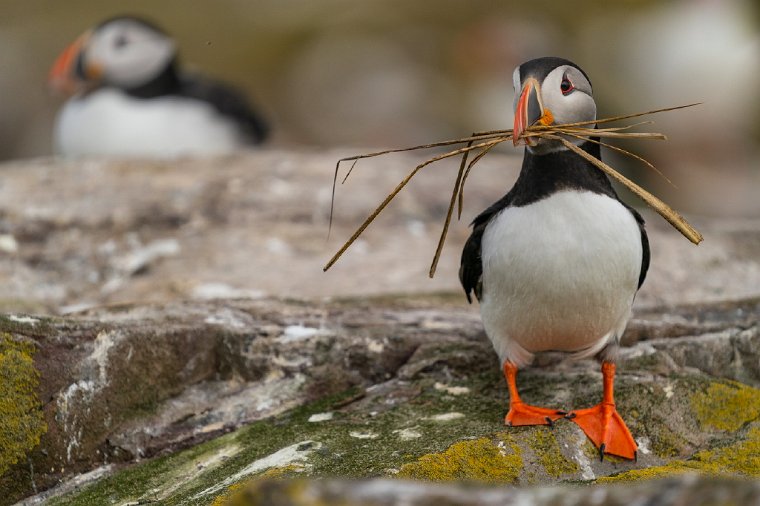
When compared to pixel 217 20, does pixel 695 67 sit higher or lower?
lower

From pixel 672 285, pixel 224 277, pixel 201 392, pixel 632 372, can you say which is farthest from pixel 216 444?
pixel 672 285

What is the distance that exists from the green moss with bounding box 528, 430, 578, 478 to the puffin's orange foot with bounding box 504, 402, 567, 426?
0.06 metres

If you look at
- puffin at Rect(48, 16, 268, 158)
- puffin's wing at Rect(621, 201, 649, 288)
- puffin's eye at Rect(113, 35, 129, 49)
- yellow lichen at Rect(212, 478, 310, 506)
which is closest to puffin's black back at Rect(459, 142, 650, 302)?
puffin's wing at Rect(621, 201, 649, 288)

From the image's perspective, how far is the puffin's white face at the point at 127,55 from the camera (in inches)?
406

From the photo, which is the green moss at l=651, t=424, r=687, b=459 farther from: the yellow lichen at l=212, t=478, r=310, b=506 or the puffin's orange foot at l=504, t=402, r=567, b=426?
the yellow lichen at l=212, t=478, r=310, b=506

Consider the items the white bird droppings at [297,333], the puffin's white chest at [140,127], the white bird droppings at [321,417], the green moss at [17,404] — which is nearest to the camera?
the green moss at [17,404]

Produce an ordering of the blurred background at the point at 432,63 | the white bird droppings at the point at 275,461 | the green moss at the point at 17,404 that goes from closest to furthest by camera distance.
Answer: the white bird droppings at the point at 275,461
the green moss at the point at 17,404
the blurred background at the point at 432,63

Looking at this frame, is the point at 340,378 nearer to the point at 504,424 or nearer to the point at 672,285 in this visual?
the point at 504,424

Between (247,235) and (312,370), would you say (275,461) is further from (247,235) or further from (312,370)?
(247,235)

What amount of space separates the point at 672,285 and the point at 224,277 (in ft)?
8.14

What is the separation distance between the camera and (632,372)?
4.79 meters

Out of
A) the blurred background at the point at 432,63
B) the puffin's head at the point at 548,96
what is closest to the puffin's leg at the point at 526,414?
the puffin's head at the point at 548,96

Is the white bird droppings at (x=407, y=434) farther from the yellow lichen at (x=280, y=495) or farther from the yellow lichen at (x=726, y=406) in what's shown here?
the yellow lichen at (x=280, y=495)

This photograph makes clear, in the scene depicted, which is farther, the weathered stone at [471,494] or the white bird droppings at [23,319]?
the white bird droppings at [23,319]
